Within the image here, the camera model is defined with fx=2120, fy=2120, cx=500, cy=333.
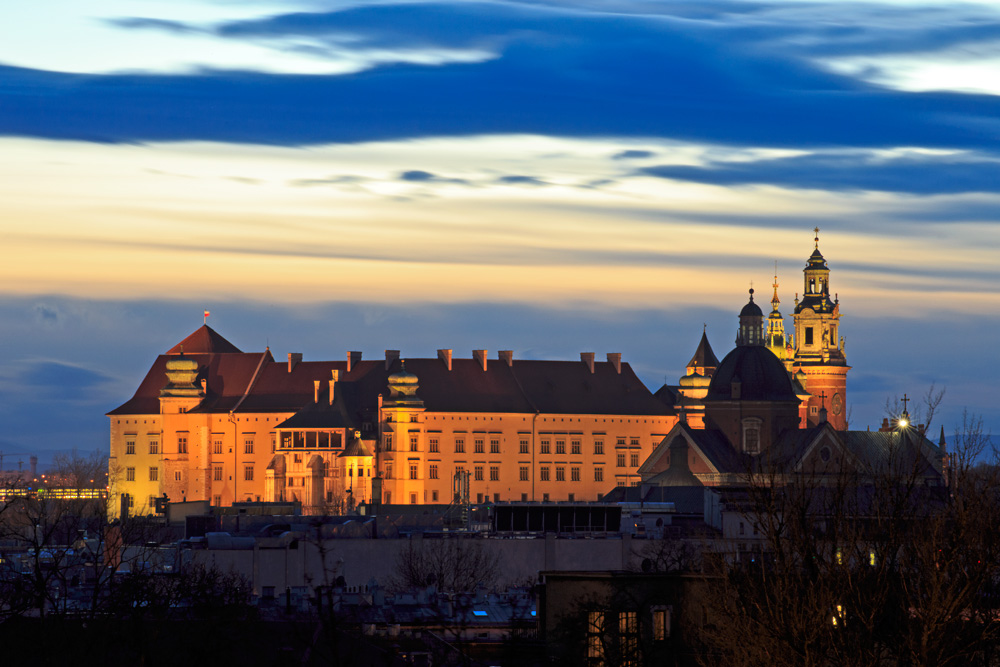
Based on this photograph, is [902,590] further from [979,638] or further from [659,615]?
[659,615]

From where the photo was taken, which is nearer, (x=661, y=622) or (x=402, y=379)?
(x=661, y=622)

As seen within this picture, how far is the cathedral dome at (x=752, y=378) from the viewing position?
561 feet

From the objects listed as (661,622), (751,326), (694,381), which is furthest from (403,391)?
(661,622)

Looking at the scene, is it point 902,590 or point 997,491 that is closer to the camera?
point 902,590

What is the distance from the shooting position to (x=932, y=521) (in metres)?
37.7

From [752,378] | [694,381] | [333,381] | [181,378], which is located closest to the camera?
[752,378]

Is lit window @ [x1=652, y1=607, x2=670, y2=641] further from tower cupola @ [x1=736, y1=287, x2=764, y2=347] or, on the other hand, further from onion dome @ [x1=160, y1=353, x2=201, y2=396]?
onion dome @ [x1=160, y1=353, x2=201, y2=396]

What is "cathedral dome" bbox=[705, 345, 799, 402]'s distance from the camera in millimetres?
171125

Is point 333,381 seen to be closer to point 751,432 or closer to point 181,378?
point 181,378

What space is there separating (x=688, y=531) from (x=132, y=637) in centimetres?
6564

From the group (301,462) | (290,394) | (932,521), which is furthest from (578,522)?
(290,394)

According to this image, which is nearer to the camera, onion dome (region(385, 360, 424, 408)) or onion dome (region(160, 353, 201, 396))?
onion dome (region(385, 360, 424, 408))

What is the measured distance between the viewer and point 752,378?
172 meters

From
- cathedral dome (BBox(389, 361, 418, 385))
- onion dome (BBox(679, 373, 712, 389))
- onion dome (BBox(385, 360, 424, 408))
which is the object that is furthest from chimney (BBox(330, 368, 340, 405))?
onion dome (BBox(679, 373, 712, 389))
